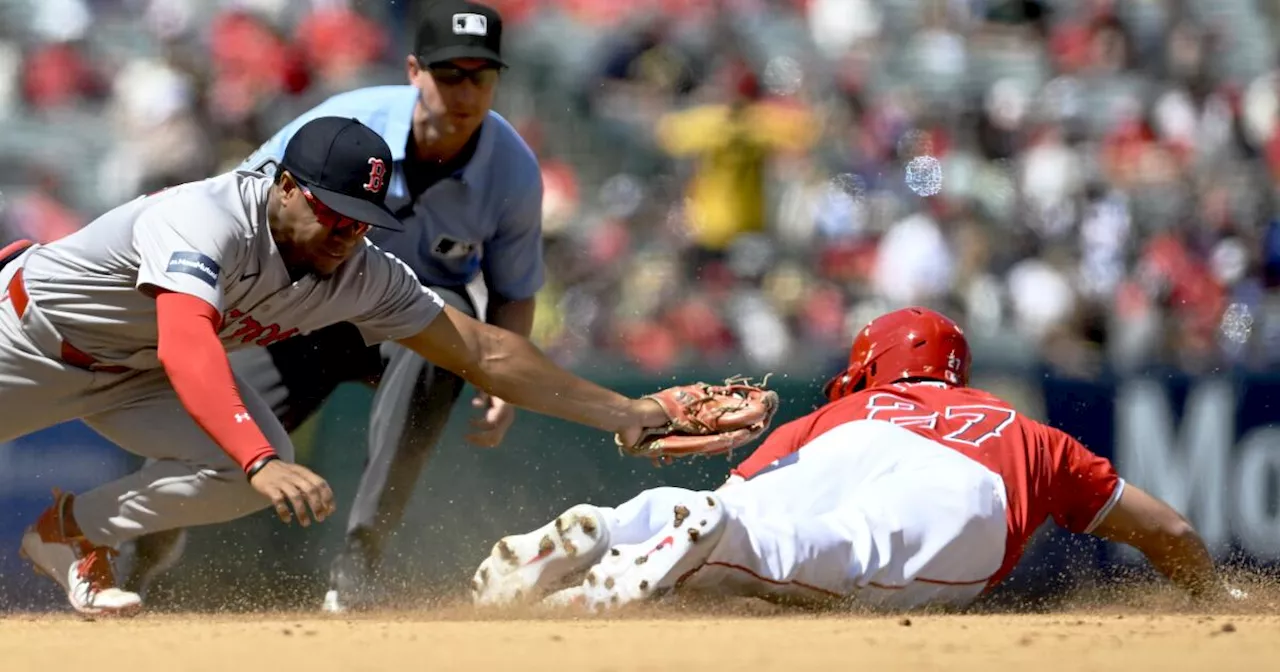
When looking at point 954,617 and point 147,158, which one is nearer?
point 954,617

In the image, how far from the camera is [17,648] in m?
4.40

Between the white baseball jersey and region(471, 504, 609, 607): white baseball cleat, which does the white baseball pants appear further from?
the white baseball jersey

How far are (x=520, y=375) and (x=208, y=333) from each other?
133 centimetres

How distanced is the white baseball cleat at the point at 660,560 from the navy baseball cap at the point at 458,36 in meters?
1.90

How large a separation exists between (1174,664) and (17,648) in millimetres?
2854

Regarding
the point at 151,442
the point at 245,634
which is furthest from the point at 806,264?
the point at 245,634

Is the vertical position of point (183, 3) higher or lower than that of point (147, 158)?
higher

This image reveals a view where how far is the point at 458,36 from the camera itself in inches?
239

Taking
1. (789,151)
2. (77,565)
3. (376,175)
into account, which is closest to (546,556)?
(376,175)

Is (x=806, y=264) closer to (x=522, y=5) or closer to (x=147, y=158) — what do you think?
(x=522, y=5)

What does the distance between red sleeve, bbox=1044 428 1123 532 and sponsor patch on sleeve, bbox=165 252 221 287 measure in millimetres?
2831

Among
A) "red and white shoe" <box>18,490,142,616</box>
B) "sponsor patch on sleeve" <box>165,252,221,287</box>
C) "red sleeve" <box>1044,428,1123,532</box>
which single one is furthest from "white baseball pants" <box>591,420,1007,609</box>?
"red and white shoe" <box>18,490,142,616</box>

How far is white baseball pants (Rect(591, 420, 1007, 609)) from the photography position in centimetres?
520

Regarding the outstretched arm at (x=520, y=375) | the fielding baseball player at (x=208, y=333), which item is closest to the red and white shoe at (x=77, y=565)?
the fielding baseball player at (x=208, y=333)
